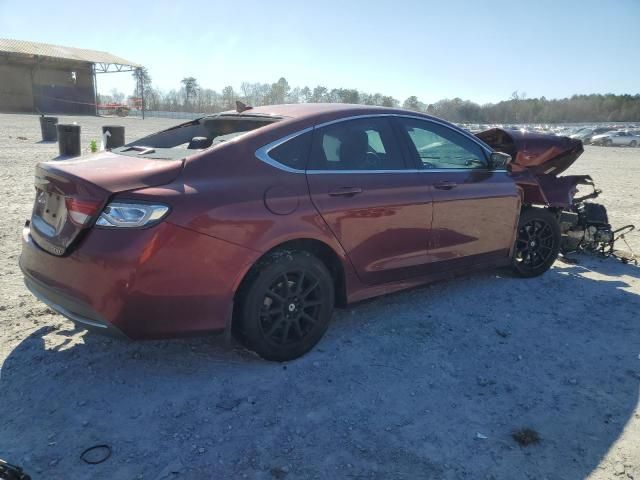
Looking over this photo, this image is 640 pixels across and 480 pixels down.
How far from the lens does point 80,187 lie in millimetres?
2844

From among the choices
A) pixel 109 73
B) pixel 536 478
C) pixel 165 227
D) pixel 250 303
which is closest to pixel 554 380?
pixel 536 478

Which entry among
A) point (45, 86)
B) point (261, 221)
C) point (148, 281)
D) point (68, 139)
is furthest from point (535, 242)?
point (45, 86)

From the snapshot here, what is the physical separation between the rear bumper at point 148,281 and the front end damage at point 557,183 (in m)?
3.39

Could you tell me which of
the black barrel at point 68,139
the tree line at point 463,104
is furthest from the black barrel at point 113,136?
the tree line at point 463,104

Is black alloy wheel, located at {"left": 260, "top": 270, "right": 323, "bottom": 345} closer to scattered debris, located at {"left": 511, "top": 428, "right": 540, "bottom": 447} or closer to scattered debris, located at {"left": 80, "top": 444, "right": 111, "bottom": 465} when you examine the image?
scattered debris, located at {"left": 80, "top": 444, "right": 111, "bottom": 465}

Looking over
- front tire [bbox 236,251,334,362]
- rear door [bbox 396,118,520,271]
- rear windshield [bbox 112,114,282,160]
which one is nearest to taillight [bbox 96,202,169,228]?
rear windshield [bbox 112,114,282,160]

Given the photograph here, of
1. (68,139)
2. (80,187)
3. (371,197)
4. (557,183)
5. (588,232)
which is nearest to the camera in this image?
(80,187)

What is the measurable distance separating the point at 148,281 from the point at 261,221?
0.75 meters

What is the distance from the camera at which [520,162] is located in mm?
5848

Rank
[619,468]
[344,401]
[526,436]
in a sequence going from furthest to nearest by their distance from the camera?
Result: [344,401] → [526,436] → [619,468]

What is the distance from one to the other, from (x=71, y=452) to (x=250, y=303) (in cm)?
122

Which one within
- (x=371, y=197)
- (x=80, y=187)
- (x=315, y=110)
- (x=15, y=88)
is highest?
(x=15, y=88)

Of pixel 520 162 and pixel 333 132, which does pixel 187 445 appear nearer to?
pixel 333 132

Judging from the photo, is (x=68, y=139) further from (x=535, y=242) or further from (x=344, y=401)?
(x=344, y=401)
